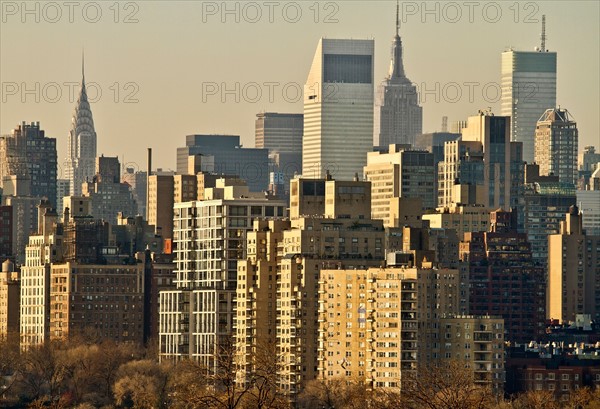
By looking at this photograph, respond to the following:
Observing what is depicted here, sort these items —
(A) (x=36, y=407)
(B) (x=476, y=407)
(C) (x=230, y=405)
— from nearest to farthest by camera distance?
1. (C) (x=230, y=405)
2. (B) (x=476, y=407)
3. (A) (x=36, y=407)

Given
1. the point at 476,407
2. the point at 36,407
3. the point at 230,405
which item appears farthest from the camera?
the point at 36,407

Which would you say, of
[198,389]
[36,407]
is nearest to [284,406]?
[198,389]

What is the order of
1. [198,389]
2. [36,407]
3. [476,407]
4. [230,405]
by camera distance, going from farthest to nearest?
[36,407] < [198,389] < [476,407] < [230,405]

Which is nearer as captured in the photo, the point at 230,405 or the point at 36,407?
the point at 230,405

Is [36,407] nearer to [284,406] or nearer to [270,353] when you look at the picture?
[270,353]

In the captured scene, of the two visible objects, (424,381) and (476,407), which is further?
(424,381)

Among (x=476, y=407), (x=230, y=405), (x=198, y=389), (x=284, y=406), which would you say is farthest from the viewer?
(x=198, y=389)

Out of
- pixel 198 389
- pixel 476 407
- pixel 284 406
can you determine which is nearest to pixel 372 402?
pixel 198 389

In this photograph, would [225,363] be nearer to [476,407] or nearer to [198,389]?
[476,407]
